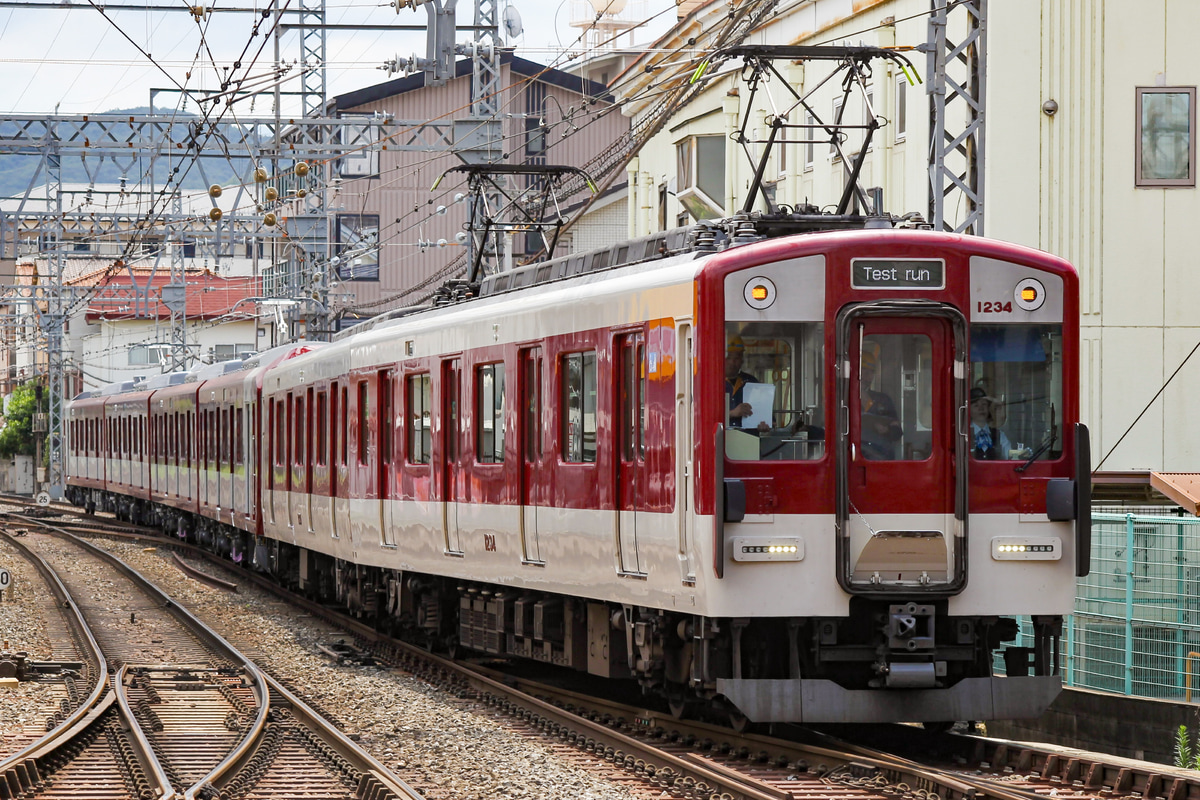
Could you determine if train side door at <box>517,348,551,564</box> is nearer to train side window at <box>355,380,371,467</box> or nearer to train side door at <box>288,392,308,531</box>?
train side window at <box>355,380,371,467</box>

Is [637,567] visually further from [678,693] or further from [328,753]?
[328,753]

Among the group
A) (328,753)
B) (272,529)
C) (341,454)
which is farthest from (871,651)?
(272,529)

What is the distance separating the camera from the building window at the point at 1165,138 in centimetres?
2164

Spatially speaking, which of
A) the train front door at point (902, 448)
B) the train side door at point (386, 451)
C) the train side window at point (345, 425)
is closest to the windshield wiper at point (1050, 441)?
the train front door at point (902, 448)

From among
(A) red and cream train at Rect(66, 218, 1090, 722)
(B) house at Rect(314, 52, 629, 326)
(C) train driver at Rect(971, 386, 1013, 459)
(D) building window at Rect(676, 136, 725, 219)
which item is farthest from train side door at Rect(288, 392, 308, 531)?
(B) house at Rect(314, 52, 629, 326)

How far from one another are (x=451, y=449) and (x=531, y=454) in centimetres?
186

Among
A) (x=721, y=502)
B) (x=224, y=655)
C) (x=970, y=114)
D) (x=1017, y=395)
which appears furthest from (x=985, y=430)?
(x=224, y=655)

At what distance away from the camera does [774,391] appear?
1022 cm

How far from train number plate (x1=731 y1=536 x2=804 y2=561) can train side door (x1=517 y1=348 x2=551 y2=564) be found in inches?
115

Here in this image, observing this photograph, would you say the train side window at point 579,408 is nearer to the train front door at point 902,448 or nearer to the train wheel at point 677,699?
the train wheel at point 677,699

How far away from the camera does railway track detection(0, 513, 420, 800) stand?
9.91m

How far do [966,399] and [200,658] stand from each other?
29.1 feet

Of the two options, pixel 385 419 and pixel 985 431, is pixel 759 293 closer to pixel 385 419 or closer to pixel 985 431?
pixel 985 431

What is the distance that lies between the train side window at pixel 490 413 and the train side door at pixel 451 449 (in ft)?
1.53
